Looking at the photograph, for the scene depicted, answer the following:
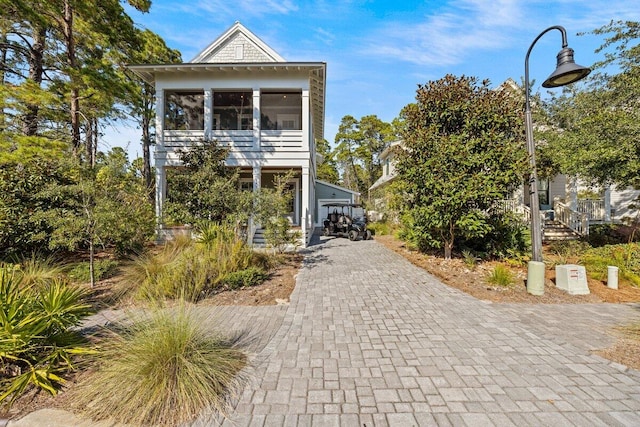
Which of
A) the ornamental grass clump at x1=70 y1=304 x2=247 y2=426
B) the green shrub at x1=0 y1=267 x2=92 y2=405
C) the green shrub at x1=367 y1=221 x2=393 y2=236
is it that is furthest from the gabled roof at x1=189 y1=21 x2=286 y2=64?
the ornamental grass clump at x1=70 y1=304 x2=247 y2=426

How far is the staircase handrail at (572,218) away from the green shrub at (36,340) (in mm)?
15108

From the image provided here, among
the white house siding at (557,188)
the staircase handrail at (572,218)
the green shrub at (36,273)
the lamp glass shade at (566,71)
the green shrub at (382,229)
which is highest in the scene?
the lamp glass shade at (566,71)

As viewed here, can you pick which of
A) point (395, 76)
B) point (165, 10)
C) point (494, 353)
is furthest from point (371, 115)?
point (494, 353)

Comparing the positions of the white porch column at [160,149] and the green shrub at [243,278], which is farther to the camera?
the white porch column at [160,149]

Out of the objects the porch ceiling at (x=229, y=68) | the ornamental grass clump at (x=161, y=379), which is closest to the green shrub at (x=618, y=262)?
the ornamental grass clump at (x=161, y=379)

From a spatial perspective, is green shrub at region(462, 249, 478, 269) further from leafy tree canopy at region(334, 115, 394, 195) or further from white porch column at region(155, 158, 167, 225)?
leafy tree canopy at region(334, 115, 394, 195)

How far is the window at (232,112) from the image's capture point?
12447 millimetres

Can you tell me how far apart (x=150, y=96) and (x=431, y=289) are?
18.7 metres

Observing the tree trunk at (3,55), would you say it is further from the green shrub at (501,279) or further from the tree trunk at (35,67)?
the green shrub at (501,279)

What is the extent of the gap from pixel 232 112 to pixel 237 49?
112 inches

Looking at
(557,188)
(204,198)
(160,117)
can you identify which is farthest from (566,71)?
(160,117)

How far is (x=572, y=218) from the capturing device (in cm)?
1107

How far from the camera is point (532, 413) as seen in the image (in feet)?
6.99

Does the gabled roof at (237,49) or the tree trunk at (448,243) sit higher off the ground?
the gabled roof at (237,49)
